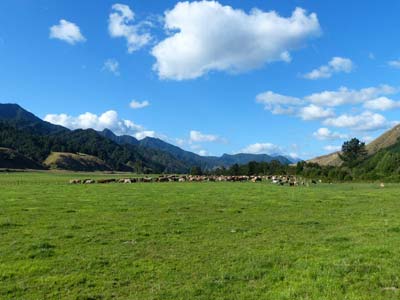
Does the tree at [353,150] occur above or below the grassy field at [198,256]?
above

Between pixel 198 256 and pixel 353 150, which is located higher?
pixel 353 150

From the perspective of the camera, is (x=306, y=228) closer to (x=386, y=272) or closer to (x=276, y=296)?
(x=386, y=272)

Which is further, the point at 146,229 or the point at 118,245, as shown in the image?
the point at 146,229

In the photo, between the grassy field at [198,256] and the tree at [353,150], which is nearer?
the grassy field at [198,256]

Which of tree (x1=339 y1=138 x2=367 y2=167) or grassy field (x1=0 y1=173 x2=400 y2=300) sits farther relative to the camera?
tree (x1=339 y1=138 x2=367 y2=167)

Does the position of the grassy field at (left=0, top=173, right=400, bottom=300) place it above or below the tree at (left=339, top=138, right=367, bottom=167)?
below

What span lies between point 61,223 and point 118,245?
6.71 metres

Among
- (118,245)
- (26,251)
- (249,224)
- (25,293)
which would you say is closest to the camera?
(25,293)

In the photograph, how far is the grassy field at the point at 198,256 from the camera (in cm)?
1052

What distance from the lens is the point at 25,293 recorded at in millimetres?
10492

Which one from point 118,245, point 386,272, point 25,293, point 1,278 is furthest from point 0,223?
point 386,272

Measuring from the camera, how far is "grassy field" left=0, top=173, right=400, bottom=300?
10.5 metres

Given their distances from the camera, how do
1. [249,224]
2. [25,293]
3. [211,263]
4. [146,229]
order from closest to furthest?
[25,293] < [211,263] < [146,229] < [249,224]

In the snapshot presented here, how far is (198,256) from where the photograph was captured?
14.3 meters
